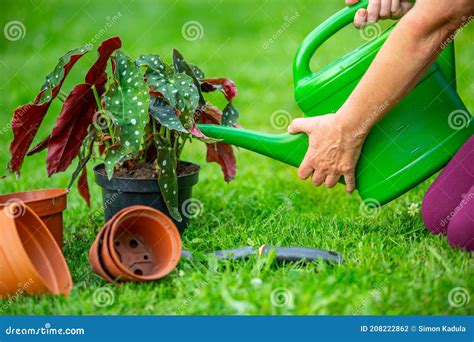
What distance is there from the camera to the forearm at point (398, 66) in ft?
5.59

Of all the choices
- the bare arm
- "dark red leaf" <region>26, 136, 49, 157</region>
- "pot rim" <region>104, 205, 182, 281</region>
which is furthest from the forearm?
"dark red leaf" <region>26, 136, 49, 157</region>

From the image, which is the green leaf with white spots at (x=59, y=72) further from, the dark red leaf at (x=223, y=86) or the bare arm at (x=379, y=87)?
the bare arm at (x=379, y=87)

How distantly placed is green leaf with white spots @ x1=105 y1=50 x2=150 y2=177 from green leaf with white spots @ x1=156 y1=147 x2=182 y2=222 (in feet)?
0.36

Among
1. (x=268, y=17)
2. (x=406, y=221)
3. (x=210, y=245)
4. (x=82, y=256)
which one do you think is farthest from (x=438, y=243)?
(x=268, y=17)

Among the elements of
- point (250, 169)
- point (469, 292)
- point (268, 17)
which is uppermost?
point (268, 17)

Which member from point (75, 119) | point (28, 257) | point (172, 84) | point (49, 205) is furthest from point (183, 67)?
point (28, 257)

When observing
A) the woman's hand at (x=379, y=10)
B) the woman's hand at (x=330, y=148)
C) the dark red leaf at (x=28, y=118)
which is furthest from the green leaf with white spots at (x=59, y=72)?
the woman's hand at (x=379, y=10)

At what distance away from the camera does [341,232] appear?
212 cm

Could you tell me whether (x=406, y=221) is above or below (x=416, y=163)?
below

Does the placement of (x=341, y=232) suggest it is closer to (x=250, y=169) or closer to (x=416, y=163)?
(x=416, y=163)

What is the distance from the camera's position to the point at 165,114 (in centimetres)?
199

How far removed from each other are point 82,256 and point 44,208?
206mm

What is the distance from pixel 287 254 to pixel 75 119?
788 millimetres

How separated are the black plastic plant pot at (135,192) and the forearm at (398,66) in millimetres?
570
